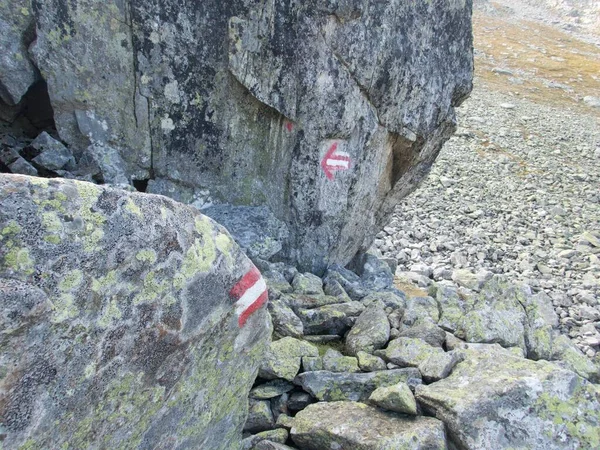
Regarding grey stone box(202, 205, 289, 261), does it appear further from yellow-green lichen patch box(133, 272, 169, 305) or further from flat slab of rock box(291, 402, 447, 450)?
yellow-green lichen patch box(133, 272, 169, 305)

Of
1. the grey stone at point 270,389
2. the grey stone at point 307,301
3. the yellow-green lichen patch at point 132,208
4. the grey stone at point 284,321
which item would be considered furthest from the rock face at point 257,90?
the yellow-green lichen patch at point 132,208

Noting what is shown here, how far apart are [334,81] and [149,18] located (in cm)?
303

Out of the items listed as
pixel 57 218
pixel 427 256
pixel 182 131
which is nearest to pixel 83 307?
pixel 57 218

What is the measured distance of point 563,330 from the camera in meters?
14.2

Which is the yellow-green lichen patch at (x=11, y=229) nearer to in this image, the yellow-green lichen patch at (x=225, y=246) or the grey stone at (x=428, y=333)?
the yellow-green lichen patch at (x=225, y=246)

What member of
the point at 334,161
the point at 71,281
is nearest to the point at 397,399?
the point at 71,281

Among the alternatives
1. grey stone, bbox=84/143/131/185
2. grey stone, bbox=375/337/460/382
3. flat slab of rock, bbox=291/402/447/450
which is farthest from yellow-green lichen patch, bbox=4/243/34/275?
grey stone, bbox=84/143/131/185

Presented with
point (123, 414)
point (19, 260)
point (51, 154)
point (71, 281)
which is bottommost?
point (123, 414)

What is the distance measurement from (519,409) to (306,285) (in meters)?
4.29

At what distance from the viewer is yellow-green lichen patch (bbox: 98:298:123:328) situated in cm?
285

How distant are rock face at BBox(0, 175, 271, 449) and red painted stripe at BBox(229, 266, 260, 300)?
2cm

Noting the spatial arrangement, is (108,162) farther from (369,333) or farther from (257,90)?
(369,333)

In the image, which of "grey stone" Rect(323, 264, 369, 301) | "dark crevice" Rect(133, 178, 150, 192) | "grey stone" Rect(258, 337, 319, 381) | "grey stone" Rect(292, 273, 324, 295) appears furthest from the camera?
"grey stone" Rect(323, 264, 369, 301)

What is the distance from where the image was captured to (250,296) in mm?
3805
